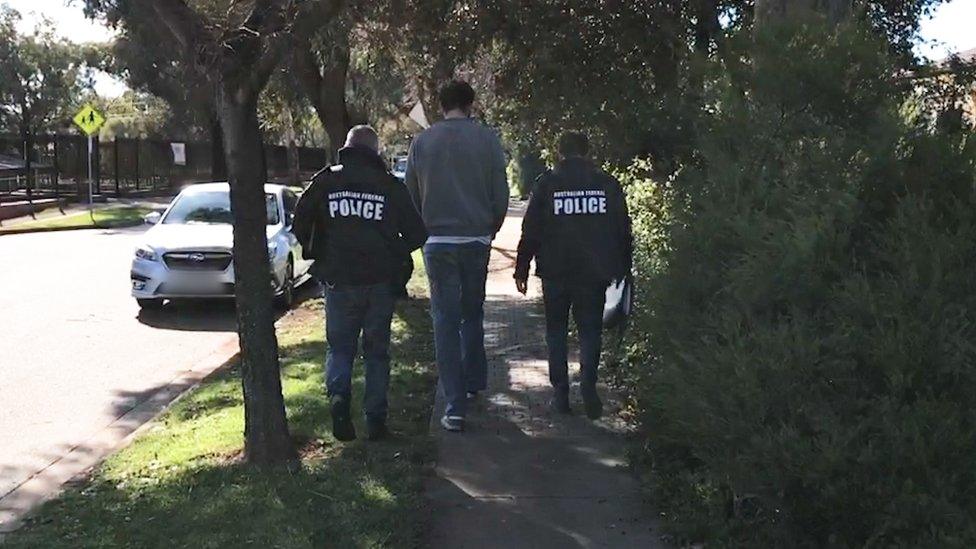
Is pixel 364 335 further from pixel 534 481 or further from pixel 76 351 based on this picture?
pixel 76 351

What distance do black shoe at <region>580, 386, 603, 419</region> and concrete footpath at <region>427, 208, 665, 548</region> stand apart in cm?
6

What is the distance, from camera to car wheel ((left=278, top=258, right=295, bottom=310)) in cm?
1312

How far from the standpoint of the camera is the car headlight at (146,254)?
39.9 ft

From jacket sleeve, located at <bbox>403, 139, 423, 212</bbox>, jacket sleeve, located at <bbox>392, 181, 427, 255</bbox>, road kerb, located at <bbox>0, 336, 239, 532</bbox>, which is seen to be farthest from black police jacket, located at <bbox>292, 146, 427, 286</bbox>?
road kerb, located at <bbox>0, 336, 239, 532</bbox>

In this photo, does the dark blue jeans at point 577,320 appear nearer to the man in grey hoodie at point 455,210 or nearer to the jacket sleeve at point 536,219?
the jacket sleeve at point 536,219

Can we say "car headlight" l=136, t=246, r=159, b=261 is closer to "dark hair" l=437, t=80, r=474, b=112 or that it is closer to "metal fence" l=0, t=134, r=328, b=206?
"dark hair" l=437, t=80, r=474, b=112

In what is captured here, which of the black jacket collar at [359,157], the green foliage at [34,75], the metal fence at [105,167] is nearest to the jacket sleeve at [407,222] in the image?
the black jacket collar at [359,157]

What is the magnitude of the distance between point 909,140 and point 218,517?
3309 mm

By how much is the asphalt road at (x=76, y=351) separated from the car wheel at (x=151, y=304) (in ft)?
0.39

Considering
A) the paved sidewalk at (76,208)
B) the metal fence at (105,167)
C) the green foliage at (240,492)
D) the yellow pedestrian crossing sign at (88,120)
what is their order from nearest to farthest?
the green foliage at (240,492) < the paved sidewalk at (76,208) < the yellow pedestrian crossing sign at (88,120) < the metal fence at (105,167)

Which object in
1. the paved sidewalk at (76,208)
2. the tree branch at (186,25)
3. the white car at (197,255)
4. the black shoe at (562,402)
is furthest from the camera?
the paved sidewalk at (76,208)

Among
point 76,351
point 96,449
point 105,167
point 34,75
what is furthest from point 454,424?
point 34,75

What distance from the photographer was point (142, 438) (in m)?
6.68

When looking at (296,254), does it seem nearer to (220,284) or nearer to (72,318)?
(220,284)
